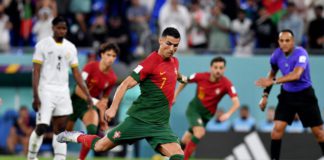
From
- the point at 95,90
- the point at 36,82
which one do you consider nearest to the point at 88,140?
the point at 36,82

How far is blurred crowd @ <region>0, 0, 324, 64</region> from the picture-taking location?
25.3m

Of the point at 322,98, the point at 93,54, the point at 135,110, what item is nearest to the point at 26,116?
the point at 93,54

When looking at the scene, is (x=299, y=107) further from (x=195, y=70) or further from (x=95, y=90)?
(x=195, y=70)

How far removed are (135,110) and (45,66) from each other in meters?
3.15

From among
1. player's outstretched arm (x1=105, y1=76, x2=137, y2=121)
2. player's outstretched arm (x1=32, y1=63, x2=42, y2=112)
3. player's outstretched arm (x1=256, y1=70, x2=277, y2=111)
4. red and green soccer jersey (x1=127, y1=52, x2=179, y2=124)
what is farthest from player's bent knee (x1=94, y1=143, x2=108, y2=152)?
player's outstretched arm (x1=256, y1=70, x2=277, y2=111)

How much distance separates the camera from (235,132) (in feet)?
80.2

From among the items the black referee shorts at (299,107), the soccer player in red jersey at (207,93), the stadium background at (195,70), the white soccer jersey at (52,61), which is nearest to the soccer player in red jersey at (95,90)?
the white soccer jersey at (52,61)

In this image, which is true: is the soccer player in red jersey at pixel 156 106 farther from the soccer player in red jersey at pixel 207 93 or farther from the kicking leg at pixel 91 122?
the soccer player in red jersey at pixel 207 93

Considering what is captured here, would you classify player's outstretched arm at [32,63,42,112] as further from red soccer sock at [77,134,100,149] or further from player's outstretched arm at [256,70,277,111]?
player's outstretched arm at [256,70,277,111]

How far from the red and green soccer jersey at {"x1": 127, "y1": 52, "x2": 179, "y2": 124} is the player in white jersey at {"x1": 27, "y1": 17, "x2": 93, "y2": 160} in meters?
2.92

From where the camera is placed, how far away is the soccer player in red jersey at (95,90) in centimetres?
1862

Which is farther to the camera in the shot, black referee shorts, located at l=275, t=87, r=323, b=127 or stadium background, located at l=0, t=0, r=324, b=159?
stadium background, located at l=0, t=0, r=324, b=159

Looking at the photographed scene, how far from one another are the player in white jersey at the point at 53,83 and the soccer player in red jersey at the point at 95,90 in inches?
39.4

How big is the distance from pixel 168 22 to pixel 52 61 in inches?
324
